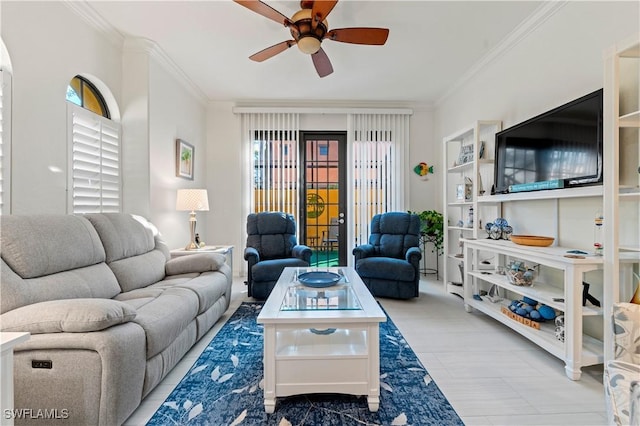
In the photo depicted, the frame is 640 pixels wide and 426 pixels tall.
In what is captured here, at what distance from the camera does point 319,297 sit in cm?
198

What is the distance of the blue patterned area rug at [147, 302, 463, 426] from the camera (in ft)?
5.12

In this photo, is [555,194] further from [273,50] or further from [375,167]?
[375,167]

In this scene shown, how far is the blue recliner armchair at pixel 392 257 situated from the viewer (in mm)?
3482

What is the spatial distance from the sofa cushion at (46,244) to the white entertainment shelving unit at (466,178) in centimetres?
344

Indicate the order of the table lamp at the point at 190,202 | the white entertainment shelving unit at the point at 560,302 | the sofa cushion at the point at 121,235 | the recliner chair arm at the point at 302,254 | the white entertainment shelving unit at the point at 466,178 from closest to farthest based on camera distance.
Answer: the white entertainment shelving unit at the point at 560,302, the sofa cushion at the point at 121,235, the white entertainment shelving unit at the point at 466,178, the table lamp at the point at 190,202, the recliner chair arm at the point at 302,254

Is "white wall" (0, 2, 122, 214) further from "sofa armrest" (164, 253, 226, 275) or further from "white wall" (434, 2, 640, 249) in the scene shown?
"white wall" (434, 2, 640, 249)

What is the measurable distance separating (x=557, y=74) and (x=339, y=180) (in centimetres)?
306

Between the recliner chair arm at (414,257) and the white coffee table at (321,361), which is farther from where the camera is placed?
the recliner chair arm at (414,257)

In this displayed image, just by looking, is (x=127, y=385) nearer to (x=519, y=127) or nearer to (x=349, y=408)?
(x=349, y=408)

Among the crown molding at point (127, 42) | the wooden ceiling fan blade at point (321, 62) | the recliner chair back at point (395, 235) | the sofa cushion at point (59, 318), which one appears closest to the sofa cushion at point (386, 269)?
the recliner chair back at point (395, 235)

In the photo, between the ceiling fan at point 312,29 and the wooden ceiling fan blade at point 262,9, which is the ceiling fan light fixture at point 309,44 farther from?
the wooden ceiling fan blade at point 262,9

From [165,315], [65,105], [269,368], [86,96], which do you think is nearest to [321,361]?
[269,368]

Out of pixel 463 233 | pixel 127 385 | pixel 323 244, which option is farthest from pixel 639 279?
pixel 323 244

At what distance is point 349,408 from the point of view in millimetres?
1649
